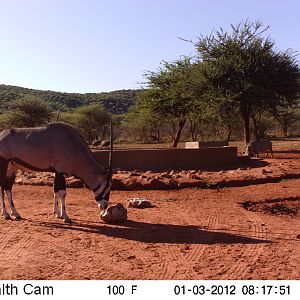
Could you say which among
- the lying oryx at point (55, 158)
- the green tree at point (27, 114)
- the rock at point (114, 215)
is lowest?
the rock at point (114, 215)

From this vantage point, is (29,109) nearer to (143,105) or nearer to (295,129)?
(143,105)

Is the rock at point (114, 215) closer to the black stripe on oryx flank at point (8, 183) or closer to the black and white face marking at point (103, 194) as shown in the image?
the black and white face marking at point (103, 194)

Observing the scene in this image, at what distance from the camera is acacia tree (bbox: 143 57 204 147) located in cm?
3200

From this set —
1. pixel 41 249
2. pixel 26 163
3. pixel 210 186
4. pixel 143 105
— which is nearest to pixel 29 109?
pixel 143 105

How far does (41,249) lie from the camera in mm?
7820

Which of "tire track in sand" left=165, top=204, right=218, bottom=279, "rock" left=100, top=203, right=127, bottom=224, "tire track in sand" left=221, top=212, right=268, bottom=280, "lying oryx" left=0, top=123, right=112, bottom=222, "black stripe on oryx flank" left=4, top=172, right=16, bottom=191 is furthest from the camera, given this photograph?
"black stripe on oryx flank" left=4, top=172, right=16, bottom=191

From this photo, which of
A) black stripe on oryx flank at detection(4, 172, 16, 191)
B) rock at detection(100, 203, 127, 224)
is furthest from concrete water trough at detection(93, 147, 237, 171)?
rock at detection(100, 203, 127, 224)

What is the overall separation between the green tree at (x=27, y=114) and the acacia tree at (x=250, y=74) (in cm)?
2213

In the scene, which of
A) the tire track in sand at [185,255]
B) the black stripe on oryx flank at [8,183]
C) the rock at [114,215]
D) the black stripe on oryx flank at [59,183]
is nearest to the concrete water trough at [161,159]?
the black stripe on oryx flank at [8,183]

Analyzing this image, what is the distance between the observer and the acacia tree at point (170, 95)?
32000mm

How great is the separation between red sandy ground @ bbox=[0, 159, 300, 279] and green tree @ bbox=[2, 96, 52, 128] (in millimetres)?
33558

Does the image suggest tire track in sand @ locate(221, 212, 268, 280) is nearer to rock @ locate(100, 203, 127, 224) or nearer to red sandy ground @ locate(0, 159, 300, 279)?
red sandy ground @ locate(0, 159, 300, 279)

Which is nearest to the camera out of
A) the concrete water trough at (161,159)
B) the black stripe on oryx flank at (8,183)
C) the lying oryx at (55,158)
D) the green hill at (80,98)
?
the lying oryx at (55,158)

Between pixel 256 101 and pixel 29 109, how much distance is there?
86.2 feet
